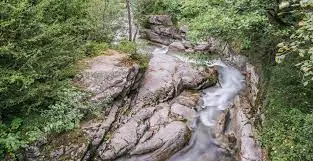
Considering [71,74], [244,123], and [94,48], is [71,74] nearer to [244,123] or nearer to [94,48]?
[94,48]

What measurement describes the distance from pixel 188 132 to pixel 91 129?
12.1 feet

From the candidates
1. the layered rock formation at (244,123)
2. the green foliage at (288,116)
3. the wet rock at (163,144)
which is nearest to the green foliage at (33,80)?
the wet rock at (163,144)

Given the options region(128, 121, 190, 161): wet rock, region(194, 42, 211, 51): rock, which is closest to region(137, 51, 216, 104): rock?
region(128, 121, 190, 161): wet rock

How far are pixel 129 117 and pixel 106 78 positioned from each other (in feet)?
5.58

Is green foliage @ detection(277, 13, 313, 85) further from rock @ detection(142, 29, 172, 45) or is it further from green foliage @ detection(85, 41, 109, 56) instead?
rock @ detection(142, 29, 172, 45)

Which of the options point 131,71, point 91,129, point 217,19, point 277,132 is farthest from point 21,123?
point 277,132

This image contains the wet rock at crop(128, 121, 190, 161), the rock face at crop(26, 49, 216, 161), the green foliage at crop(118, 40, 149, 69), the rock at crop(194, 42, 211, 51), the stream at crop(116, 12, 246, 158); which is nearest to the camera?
the rock face at crop(26, 49, 216, 161)

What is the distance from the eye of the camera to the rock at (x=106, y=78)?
36.7 feet

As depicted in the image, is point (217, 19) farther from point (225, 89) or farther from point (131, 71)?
point (225, 89)

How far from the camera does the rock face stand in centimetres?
974

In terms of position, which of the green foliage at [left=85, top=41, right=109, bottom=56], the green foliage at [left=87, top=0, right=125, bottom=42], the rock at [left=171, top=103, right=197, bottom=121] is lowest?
the rock at [left=171, top=103, right=197, bottom=121]

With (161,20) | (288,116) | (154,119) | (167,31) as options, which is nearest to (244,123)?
(288,116)

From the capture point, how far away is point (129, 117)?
11.5 meters

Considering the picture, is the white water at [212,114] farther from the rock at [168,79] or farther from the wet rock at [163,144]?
the rock at [168,79]
